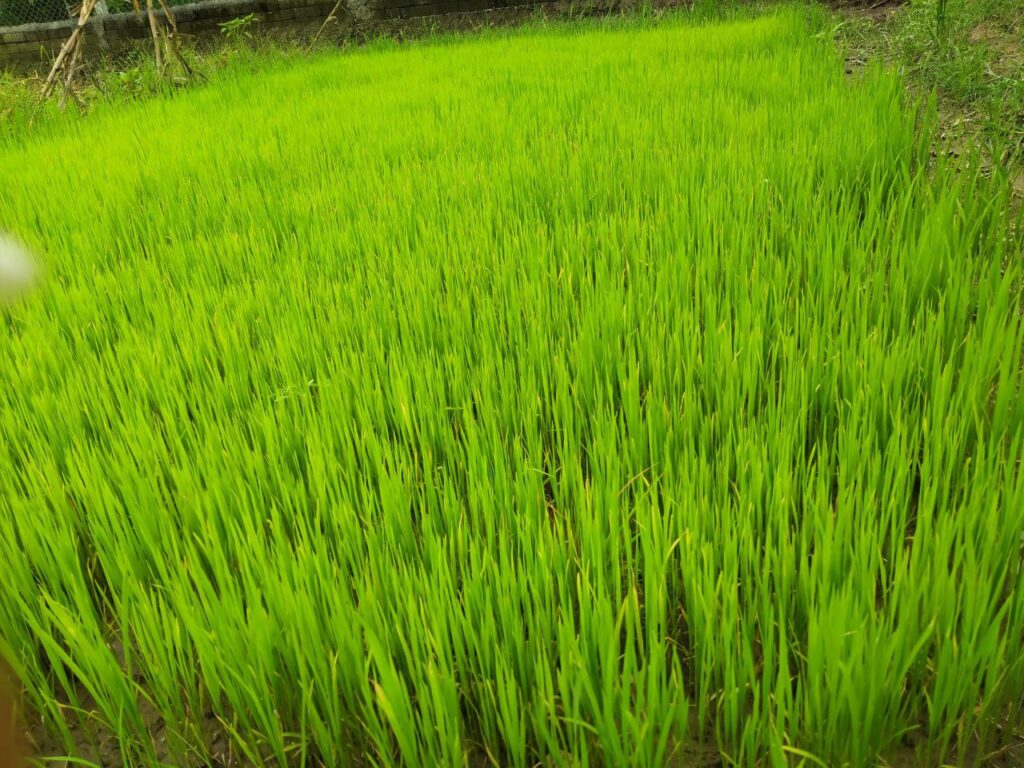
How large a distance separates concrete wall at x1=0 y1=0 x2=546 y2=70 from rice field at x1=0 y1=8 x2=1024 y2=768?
4405 mm

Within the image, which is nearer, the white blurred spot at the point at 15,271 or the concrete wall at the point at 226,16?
the white blurred spot at the point at 15,271

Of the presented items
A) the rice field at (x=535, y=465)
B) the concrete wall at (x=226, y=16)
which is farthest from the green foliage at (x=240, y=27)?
the rice field at (x=535, y=465)

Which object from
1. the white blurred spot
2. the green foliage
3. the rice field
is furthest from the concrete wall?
the white blurred spot

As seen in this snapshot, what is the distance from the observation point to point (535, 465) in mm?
847

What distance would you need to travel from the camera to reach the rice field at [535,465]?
1.97 feet

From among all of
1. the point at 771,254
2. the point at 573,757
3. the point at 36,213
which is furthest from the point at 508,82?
the point at 573,757

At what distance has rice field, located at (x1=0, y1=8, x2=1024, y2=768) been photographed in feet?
1.97

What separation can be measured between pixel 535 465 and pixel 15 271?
60.4 inches

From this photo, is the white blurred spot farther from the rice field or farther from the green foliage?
the green foliage

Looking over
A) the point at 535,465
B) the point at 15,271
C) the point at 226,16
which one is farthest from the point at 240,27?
the point at 535,465

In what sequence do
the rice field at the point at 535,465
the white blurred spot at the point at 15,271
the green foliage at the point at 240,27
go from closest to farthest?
the rice field at the point at 535,465, the white blurred spot at the point at 15,271, the green foliage at the point at 240,27

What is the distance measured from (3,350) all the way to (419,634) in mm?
1102

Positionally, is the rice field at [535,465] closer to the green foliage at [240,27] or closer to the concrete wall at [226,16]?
the green foliage at [240,27]

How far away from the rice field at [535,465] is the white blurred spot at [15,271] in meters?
0.06
